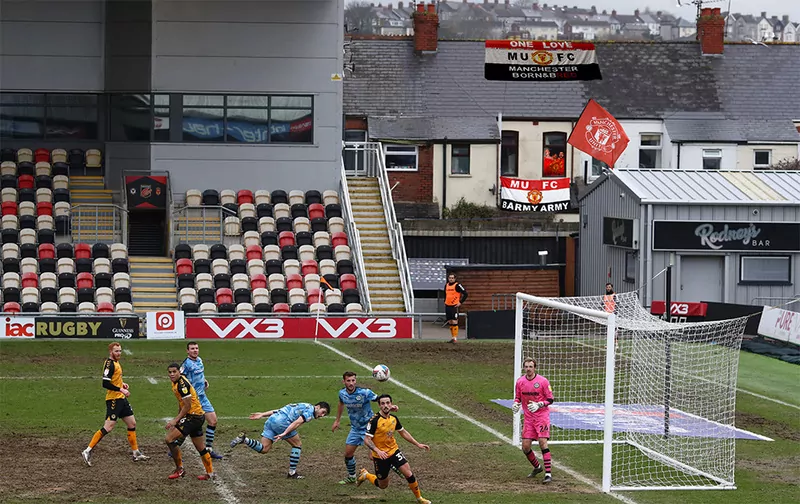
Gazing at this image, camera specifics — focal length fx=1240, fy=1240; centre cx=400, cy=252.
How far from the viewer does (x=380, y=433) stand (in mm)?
17234

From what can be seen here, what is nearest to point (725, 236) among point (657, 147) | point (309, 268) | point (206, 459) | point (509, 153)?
point (309, 268)

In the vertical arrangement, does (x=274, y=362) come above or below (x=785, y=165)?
below

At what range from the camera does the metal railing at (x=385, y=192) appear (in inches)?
1586

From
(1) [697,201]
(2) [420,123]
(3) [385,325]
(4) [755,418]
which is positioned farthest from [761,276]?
(2) [420,123]

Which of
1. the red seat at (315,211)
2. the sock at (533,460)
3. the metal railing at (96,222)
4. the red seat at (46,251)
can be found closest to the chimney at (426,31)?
the red seat at (315,211)

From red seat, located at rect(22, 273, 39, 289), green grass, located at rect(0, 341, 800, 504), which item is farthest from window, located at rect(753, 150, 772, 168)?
red seat, located at rect(22, 273, 39, 289)

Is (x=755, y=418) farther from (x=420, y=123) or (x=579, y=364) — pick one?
(x=420, y=123)

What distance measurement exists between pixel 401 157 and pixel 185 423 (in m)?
37.0

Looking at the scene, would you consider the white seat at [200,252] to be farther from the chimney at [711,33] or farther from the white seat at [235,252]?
the chimney at [711,33]

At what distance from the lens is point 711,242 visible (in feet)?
131

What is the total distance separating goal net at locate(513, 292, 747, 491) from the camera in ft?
64.2

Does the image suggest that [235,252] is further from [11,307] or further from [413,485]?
[413,485]

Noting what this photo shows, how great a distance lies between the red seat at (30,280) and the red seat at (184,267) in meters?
4.41

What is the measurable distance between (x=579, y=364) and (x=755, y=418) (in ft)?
18.4
